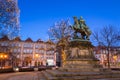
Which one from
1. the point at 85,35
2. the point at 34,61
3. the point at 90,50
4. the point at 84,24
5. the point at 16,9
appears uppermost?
the point at 16,9

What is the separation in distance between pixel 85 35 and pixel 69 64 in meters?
4.29

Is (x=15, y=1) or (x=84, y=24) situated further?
(x=15, y=1)

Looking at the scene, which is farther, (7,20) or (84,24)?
(7,20)

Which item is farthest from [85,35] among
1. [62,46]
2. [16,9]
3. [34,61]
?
[34,61]

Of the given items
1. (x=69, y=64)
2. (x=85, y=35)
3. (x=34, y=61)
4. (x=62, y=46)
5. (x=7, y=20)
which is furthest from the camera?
(x=34, y=61)

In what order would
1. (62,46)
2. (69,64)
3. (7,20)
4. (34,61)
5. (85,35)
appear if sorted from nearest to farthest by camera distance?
(69,64), (85,35), (7,20), (62,46), (34,61)

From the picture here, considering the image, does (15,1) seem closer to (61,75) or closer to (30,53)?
(61,75)

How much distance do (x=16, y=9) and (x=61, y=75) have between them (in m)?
15.4

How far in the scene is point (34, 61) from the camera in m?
94.8

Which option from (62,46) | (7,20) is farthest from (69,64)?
(62,46)

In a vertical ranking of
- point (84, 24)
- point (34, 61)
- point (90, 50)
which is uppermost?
point (84, 24)

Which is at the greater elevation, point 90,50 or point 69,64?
point 90,50

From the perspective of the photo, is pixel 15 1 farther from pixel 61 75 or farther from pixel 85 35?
pixel 61 75

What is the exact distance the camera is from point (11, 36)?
2933 centimetres
